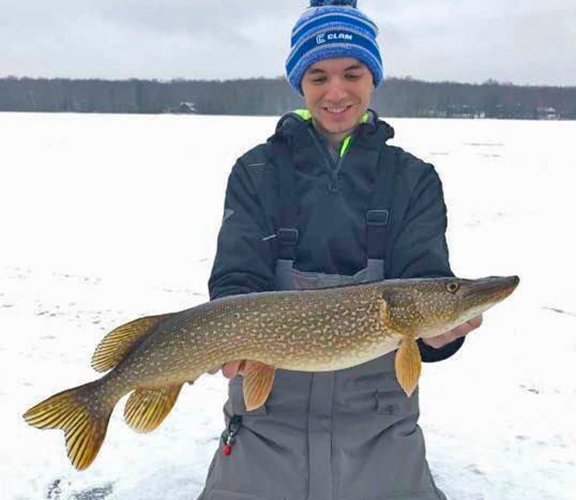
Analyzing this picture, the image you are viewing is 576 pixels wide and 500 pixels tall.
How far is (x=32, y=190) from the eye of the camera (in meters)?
11.2

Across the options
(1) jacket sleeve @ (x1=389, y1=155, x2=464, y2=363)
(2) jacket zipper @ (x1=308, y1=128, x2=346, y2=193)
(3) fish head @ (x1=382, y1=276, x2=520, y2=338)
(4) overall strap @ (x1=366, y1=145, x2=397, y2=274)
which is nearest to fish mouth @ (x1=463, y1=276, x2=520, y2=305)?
(3) fish head @ (x1=382, y1=276, x2=520, y2=338)

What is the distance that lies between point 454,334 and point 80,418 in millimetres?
1432

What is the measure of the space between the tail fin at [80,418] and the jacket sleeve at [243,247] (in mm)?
629

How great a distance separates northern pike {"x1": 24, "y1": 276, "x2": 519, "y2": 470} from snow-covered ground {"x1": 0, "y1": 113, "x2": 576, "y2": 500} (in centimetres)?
80

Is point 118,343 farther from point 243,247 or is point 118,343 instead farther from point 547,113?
point 547,113

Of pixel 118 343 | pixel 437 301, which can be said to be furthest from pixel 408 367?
pixel 118 343

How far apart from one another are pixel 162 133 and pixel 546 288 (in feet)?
71.5

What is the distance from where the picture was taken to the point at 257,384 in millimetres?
2207

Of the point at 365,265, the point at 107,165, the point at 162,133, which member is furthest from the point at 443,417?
the point at 162,133

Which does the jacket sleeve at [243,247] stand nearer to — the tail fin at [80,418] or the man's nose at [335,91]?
the man's nose at [335,91]

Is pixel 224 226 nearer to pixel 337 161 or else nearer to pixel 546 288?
pixel 337 161

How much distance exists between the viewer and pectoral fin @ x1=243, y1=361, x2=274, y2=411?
2.20 meters

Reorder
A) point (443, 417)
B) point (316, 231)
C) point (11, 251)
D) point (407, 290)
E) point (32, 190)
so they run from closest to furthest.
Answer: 1. point (407, 290)
2. point (316, 231)
3. point (443, 417)
4. point (11, 251)
5. point (32, 190)

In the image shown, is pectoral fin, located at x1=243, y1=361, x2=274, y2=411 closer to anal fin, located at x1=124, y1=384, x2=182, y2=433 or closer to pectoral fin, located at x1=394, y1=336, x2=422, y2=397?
anal fin, located at x1=124, y1=384, x2=182, y2=433
